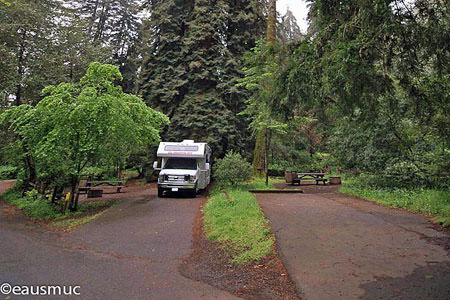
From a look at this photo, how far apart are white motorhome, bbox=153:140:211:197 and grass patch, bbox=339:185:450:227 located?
7.74 meters

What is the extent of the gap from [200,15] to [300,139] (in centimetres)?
1591

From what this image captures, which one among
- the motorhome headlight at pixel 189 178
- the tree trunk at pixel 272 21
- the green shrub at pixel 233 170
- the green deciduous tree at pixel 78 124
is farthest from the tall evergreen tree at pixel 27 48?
the tree trunk at pixel 272 21

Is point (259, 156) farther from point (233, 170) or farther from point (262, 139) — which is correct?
point (233, 170)

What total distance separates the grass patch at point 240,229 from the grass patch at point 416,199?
4.86m

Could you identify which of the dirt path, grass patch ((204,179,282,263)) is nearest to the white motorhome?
grass patch ((204,179,282,263))

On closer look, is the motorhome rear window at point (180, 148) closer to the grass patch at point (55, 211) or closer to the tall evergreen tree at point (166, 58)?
the grass patch at point (55, 211)

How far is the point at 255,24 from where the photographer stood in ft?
80.1

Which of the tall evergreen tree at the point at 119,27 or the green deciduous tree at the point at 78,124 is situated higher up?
the tall evergreen tree at the point at 119,27

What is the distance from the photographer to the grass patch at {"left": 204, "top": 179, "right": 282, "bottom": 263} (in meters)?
6.60

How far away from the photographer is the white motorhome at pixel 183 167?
50.8ft

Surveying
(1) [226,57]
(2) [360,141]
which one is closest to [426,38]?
(2) [360,141]

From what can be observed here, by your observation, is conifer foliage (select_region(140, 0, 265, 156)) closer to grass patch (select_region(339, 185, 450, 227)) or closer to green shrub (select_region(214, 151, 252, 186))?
green shrub (select_region(214, 151, 252, 186))

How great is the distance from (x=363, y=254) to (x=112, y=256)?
5314 millimetres

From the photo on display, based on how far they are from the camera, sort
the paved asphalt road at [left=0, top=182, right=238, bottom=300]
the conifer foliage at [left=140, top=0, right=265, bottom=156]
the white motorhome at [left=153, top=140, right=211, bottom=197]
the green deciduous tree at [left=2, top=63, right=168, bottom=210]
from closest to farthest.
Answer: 1. the paved asphalt road at [left=0, top=182, right=238, bottom=300]
2. the green deciduous tree at [left=2, top=63, right=168, bottom=210]
3. the white motorhome at [left=153, top=140, right=211, bottom=197]
4. the conifer foliage at [left=140, top=0, right=265, bottom=156]
